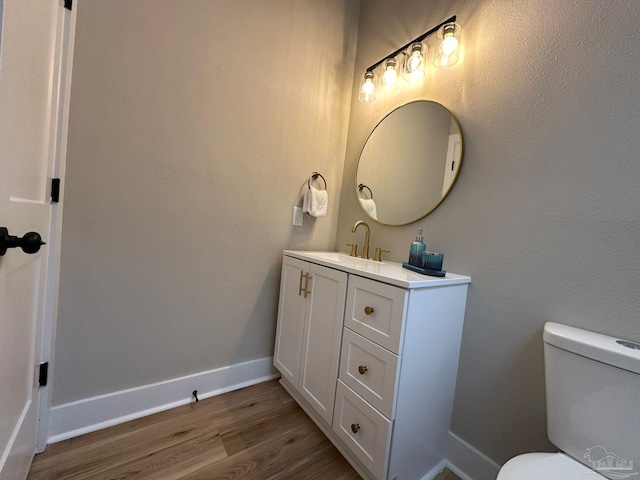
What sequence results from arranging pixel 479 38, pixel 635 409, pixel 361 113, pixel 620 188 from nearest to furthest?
pixel 635 409 < pixel 620 188 < pixel 479 38 < pixel 361 113

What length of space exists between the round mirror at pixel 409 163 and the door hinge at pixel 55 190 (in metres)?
1.51

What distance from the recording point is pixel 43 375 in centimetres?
103

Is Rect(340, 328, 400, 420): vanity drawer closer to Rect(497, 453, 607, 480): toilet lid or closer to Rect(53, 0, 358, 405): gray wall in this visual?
Rect(497, 453, 607, 480): toilet lid

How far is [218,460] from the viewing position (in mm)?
1084

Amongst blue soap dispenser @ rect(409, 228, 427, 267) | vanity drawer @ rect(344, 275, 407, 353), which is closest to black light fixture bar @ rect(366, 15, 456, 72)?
blue soap dispenser @ rect(409, 228, 427, 267)

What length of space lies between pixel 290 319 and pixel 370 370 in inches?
24.8

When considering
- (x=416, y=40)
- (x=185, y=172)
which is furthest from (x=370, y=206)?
(x=185, y=172)

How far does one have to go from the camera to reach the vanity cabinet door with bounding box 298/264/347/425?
1.15 metres

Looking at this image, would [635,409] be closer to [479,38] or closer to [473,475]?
[473,475]

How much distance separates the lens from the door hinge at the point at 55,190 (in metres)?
1.00

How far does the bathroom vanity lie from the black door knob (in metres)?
0.95

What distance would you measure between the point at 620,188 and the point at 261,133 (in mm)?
1558

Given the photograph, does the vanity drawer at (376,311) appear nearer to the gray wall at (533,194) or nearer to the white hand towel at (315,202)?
the gray wall at (533,194)

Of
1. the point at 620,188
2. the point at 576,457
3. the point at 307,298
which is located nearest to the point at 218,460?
the point at 307,298
